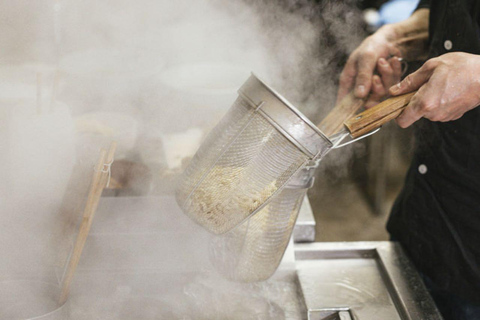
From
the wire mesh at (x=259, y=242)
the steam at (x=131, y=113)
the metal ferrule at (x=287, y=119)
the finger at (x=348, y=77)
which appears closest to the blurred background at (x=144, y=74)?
the steam at (x=131, y=113)

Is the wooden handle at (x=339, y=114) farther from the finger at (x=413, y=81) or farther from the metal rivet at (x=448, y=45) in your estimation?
the metal rivet at (x=448, y=45)

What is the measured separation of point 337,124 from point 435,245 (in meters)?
0.57

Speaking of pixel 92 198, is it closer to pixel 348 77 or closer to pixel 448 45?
pixel 348 77

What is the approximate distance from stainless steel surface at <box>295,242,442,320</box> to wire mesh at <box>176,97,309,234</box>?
355 millimetres

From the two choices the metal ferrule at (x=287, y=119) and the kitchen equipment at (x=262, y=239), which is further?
the kitchen equipment at (x=262, y=239)

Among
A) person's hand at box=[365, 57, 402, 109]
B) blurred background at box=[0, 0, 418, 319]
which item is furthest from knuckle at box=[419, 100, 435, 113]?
blurred background at box=[0, 0, 418, 319]

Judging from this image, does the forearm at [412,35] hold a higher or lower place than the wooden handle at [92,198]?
higher

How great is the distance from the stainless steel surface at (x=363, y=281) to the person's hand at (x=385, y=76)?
17.7 inches

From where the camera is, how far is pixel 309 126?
0.88 metres

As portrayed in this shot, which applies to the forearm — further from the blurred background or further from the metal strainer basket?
the metal strainer basket

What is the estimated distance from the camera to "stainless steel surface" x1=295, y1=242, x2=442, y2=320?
3.81 feet

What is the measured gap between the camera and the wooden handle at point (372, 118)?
983 millimetres

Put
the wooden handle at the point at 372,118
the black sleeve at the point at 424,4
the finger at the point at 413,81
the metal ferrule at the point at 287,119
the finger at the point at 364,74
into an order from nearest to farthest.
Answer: the metal ferrule at the point at 287,119 → the wooden handle at the point at 372,118 → the finger at the point at 413,81 → the finger at the point at 364,74 → the black sleeve at the point at 424,4

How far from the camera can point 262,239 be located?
1102 mm
